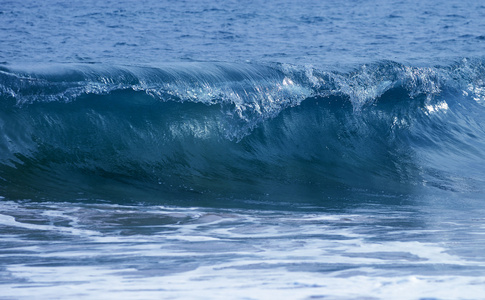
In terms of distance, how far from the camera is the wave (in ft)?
20.3

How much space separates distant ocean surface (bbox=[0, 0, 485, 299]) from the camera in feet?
10.7

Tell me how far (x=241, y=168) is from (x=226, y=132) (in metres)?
0.77

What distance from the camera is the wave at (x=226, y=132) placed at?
620 centimetres

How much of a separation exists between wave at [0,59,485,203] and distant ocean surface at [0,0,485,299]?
0.08ft

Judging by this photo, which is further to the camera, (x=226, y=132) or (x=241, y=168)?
(x=226, y=132)

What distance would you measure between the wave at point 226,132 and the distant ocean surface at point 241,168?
2 cm

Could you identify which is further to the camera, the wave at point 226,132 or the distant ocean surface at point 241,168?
the wave at point 226,132

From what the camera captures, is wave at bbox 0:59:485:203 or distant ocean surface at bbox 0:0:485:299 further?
wave at bbox 0:59:485:203

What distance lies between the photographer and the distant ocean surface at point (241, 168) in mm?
3268

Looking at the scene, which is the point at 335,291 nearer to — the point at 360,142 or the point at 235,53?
the point at 360,142

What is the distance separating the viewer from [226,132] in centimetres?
746

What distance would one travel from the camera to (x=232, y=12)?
18.0 meters

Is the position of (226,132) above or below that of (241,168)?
above

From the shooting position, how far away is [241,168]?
6.84 metres
